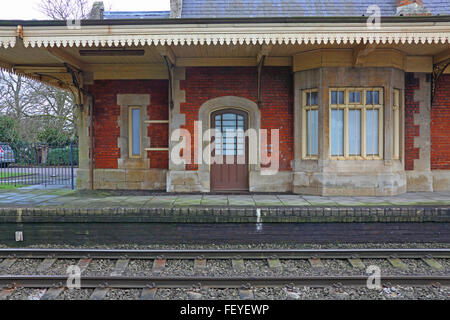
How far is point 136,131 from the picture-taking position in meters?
10.3

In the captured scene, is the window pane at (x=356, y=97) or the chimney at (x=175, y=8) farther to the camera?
the chimney at (x=175, y=8)

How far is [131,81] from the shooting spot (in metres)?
10.1

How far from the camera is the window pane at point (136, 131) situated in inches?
405

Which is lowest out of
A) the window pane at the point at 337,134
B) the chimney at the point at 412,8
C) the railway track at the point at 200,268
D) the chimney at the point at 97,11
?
the railway track at the point at 200,268

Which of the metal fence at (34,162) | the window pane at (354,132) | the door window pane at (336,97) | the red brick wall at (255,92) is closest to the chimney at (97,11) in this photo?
the metal fence at (34,162)

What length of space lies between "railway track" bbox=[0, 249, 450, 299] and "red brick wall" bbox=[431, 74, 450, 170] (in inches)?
192

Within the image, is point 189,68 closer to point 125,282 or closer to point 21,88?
point 125,282

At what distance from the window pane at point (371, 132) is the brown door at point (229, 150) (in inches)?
136

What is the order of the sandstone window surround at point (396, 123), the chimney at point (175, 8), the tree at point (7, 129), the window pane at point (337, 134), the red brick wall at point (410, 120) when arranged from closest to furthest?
1. the window pane at point (337, 134)
2. the sandstone window surround at point (396, 123)
3. the red brick wall at point (410, 120)
4. the chimney at point (175, 8)
5. the tree at point (7, 129)

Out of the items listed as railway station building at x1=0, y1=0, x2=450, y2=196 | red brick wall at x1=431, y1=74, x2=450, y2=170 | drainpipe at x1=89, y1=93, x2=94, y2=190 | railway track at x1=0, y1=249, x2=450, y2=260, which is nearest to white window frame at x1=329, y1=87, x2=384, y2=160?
railway station building at x1=0, y1=0, x2=450, y2=196

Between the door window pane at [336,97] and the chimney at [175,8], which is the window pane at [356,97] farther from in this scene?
the chimney at [175,8]

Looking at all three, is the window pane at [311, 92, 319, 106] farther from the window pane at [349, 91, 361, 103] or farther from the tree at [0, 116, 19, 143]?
the tree at [0, 116, 19, 143]

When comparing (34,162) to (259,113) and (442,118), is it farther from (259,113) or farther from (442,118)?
(442,118)
